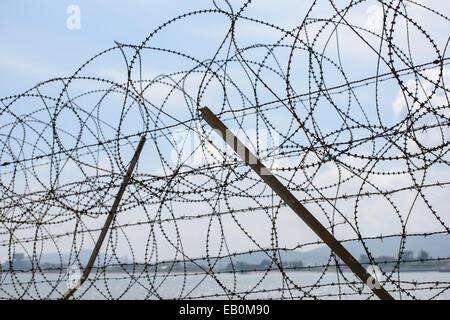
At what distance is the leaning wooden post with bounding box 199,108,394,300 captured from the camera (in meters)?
3.11

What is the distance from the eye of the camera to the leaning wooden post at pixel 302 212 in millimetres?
3105

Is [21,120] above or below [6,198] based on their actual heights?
above

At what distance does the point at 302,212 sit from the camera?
3182 millimetres

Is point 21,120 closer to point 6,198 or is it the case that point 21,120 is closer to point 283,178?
point 6,198
